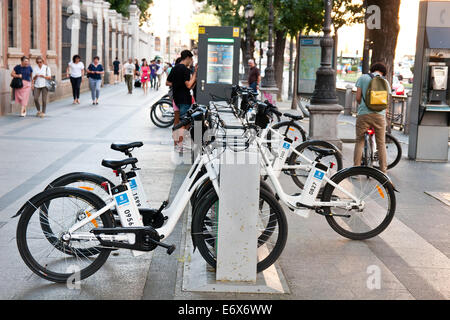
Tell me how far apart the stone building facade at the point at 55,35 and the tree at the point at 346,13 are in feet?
33.6

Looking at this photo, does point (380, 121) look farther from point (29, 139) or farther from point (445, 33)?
point (29, 139)

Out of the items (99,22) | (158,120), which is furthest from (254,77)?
(99,22)

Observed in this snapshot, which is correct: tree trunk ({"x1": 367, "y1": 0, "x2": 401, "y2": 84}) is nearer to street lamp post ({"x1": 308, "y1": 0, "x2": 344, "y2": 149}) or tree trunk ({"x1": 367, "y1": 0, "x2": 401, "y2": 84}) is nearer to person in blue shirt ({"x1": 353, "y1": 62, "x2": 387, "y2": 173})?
street lamp post ({"x1": 308, "y1": 0, "x2": 344, "y2": 149})

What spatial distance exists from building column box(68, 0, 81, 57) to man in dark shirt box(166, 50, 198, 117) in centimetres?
1874

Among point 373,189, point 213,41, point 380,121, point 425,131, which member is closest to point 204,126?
point 373,189

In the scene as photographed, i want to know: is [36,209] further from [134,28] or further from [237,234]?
[134,28]

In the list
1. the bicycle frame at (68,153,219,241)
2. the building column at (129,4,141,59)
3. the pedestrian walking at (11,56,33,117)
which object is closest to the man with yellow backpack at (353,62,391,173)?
the bicycle frame at (68,153,219,241)

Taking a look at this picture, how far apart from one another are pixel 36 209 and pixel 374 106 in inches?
230

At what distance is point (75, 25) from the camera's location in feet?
98.1

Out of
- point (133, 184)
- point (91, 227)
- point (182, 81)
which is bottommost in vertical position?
point (91, 227)

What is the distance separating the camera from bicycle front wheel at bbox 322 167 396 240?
20.9ft

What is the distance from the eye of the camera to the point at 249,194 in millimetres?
4969

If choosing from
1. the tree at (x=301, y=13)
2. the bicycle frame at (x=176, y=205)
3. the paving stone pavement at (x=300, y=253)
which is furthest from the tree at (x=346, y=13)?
the bicycle frame at (x=176, y=205)
